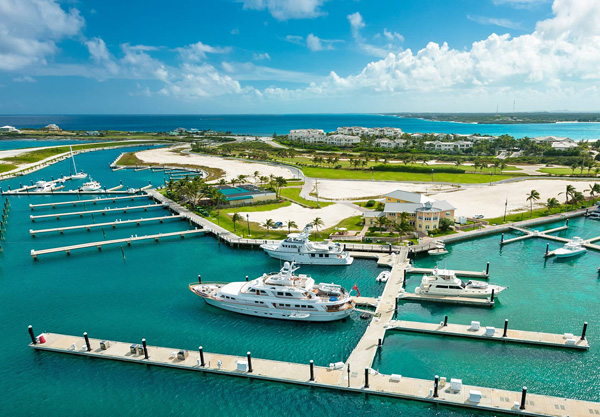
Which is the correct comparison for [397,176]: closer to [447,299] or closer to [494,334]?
[447,299]

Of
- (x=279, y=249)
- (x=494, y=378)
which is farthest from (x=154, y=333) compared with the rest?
(x=494, y=378)

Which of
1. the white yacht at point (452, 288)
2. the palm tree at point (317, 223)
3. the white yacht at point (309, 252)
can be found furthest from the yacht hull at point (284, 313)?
the palm tree at point (317, 223)

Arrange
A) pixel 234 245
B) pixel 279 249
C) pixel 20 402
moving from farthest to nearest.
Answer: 1. pixel 234 245
2. pixel 279 249
3. pixel 20 402

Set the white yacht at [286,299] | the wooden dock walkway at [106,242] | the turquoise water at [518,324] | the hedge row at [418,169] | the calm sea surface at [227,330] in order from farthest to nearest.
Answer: the hedge row at [418,169] < the wooden dock walkway at [106,242] < the white yacht at [286,299] < the turquoise water at [518,324] < the calm sea surface at [227,330]

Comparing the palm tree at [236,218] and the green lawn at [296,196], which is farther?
the green lawn at [296,196]

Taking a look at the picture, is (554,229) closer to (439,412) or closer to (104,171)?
(439,412)

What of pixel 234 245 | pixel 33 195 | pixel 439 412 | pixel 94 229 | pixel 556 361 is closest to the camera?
pixel 439 412

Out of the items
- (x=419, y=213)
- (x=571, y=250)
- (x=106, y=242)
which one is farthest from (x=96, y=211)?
(x=571, y=250)

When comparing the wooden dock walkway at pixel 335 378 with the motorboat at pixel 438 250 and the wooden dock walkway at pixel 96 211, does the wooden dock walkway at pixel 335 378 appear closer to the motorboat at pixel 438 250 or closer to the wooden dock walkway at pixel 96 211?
the motorboat at pixel 438 250
